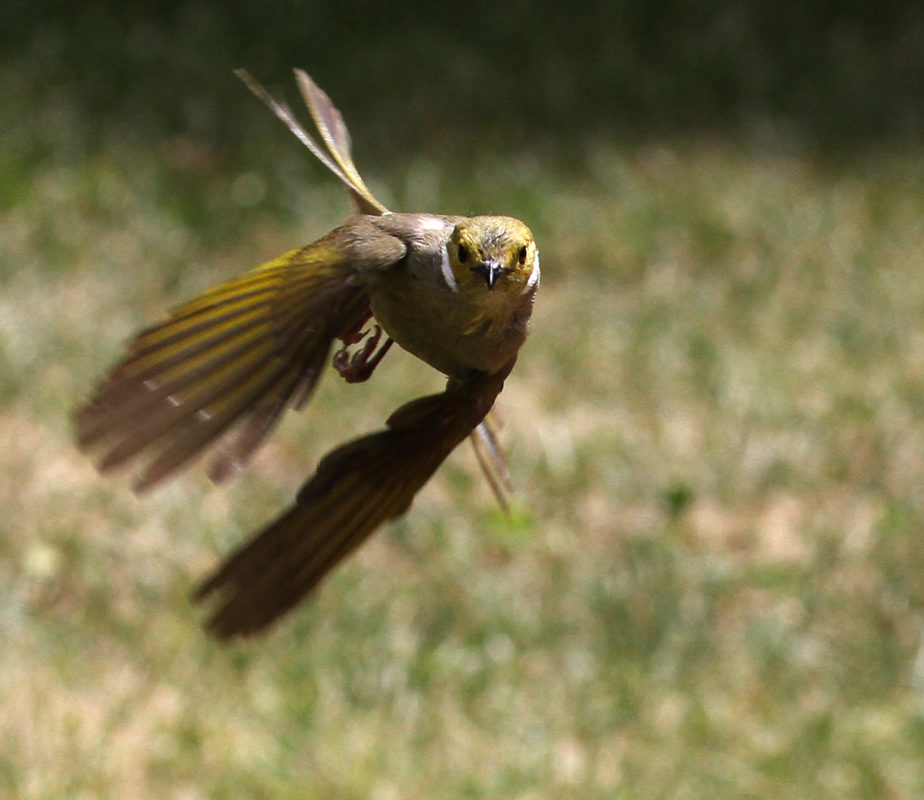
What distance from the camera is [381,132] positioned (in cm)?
527

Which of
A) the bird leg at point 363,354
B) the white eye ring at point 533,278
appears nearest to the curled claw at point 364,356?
the bird leg at point 363,354

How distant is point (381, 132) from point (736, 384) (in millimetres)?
1570

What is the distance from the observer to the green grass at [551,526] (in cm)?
324

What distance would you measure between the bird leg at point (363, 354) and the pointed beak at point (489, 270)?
0.08m

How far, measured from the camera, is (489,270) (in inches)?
41.5

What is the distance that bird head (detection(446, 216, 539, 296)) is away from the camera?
3.43ft

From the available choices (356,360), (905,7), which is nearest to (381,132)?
(905,7)

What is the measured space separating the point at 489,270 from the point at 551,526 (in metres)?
2.92

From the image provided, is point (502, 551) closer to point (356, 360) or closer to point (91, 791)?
point (91, 791)

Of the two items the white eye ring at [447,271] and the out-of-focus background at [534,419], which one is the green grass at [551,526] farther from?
the white eye ring at [447,271]

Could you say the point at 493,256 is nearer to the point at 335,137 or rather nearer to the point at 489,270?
the point at 489,270

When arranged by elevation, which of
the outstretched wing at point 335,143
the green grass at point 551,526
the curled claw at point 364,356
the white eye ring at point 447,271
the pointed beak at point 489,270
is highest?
the outstretched wing at point 335,143

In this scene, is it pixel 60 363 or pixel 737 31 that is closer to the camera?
pixel 60 363

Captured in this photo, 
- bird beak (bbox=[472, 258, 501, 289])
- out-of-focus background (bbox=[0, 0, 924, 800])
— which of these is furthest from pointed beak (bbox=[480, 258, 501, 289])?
out-of-focus background (bbox=[0, 0, 924, 800])
